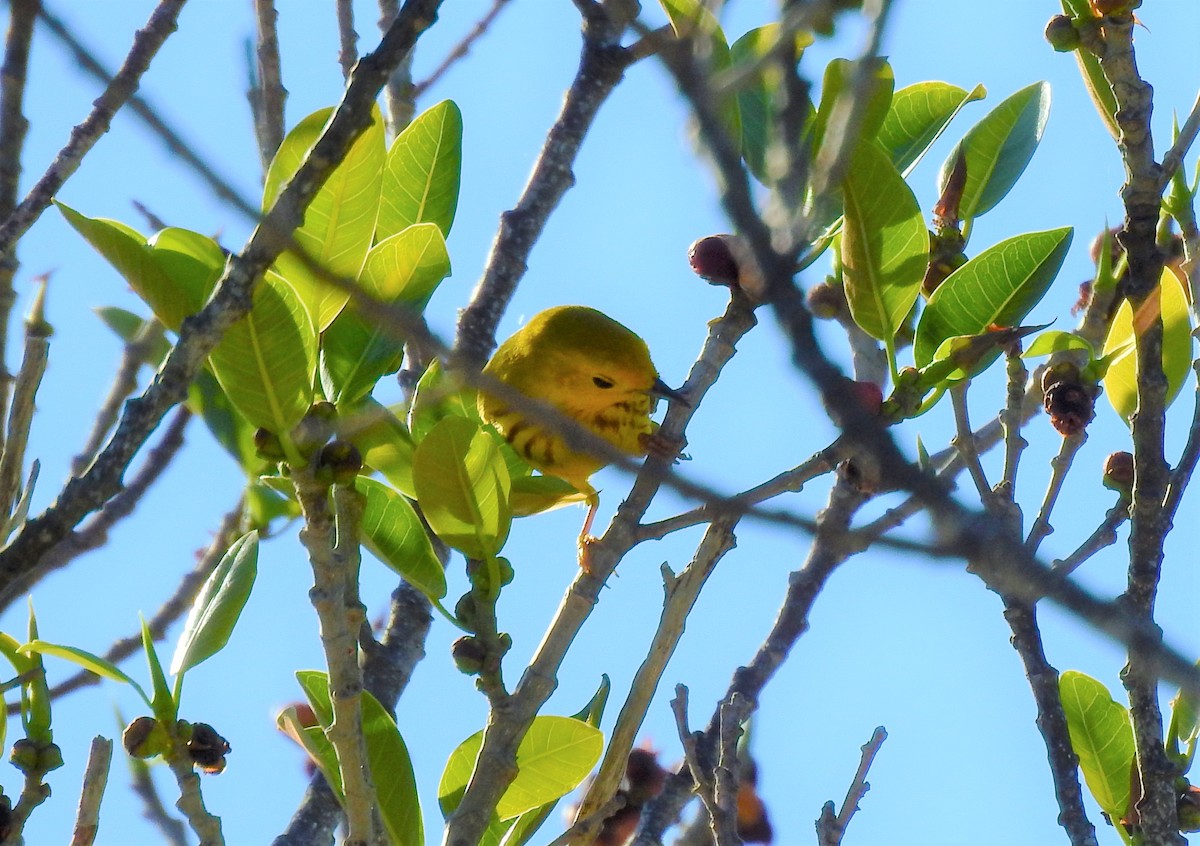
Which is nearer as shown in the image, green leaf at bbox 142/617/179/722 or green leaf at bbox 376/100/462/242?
green leaf at bbox 142/617/179/722

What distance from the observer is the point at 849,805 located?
2.35m

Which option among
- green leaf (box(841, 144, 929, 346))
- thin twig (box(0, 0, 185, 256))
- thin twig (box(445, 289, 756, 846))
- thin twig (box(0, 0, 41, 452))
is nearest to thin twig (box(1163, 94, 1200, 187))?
green leaf (box(841, 144, 929, 346))

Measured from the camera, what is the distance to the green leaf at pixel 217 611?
7.49 ft

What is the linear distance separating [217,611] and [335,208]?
70 cm

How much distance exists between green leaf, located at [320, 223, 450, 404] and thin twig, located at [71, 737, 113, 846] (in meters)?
0.68

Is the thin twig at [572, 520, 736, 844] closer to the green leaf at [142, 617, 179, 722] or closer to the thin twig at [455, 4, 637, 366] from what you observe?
the green leaf at [142, 617, 179, 722]

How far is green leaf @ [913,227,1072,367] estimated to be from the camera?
239 centimetres

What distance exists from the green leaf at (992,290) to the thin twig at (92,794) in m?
1.47

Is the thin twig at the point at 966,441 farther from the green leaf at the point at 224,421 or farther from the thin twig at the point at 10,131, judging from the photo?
the thin twig at the point at 10,131

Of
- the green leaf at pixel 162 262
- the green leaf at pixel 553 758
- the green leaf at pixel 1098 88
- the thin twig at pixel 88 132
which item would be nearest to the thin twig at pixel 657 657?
the green leaf at pixel 553 758

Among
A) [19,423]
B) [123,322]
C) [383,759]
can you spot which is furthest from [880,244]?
[123,322]

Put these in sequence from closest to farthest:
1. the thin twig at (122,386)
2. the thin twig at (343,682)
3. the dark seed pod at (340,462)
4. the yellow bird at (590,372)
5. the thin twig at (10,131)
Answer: the thin twig at (343,682)
the dark seed pod at (340,462)
the thin twig at (10,131)
the thin twig at (122,386)
the yellow bird at (590,372)

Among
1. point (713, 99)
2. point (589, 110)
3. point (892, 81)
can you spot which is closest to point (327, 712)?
point (892, 81)

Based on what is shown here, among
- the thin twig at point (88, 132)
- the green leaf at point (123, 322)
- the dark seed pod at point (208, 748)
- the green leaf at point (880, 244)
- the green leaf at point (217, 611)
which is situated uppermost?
the green leaf at point (123, 322)
